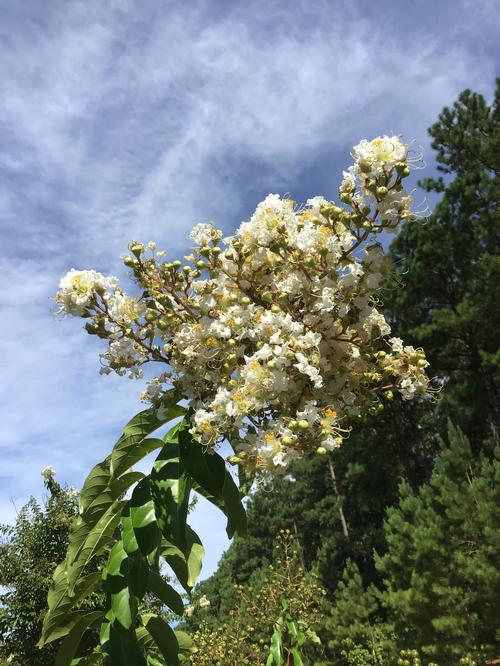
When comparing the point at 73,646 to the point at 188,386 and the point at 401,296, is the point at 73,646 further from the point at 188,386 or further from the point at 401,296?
the point at 401,296

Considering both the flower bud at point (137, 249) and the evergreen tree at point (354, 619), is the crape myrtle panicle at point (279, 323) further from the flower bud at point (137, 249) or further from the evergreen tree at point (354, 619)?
the evergreen tree at point (354, 619)

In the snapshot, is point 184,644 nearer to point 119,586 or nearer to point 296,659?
point 119,586

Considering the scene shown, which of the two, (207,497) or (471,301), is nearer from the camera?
(207,497)

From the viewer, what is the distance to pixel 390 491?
66.8 ft

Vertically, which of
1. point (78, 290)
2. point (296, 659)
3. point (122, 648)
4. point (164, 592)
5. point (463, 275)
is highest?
point (463, 275)

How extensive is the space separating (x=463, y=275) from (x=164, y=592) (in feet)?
51.2

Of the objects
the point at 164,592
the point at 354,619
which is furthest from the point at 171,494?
the point at 354,619

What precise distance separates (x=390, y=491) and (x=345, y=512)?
6.18 meters

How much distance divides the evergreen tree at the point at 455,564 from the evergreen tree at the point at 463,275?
3.09m

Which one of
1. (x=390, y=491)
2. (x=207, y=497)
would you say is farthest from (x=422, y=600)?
(x=207, y=497)

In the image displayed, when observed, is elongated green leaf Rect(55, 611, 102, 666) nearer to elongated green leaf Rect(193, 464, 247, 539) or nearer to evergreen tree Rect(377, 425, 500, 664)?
elongated green leaf Rect(193, 464, 247, 539)

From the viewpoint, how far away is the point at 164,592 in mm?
1579

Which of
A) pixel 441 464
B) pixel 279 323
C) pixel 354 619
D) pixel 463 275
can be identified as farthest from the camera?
pixel 354 619

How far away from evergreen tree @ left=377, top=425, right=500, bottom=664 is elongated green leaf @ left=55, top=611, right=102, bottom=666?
997cm
